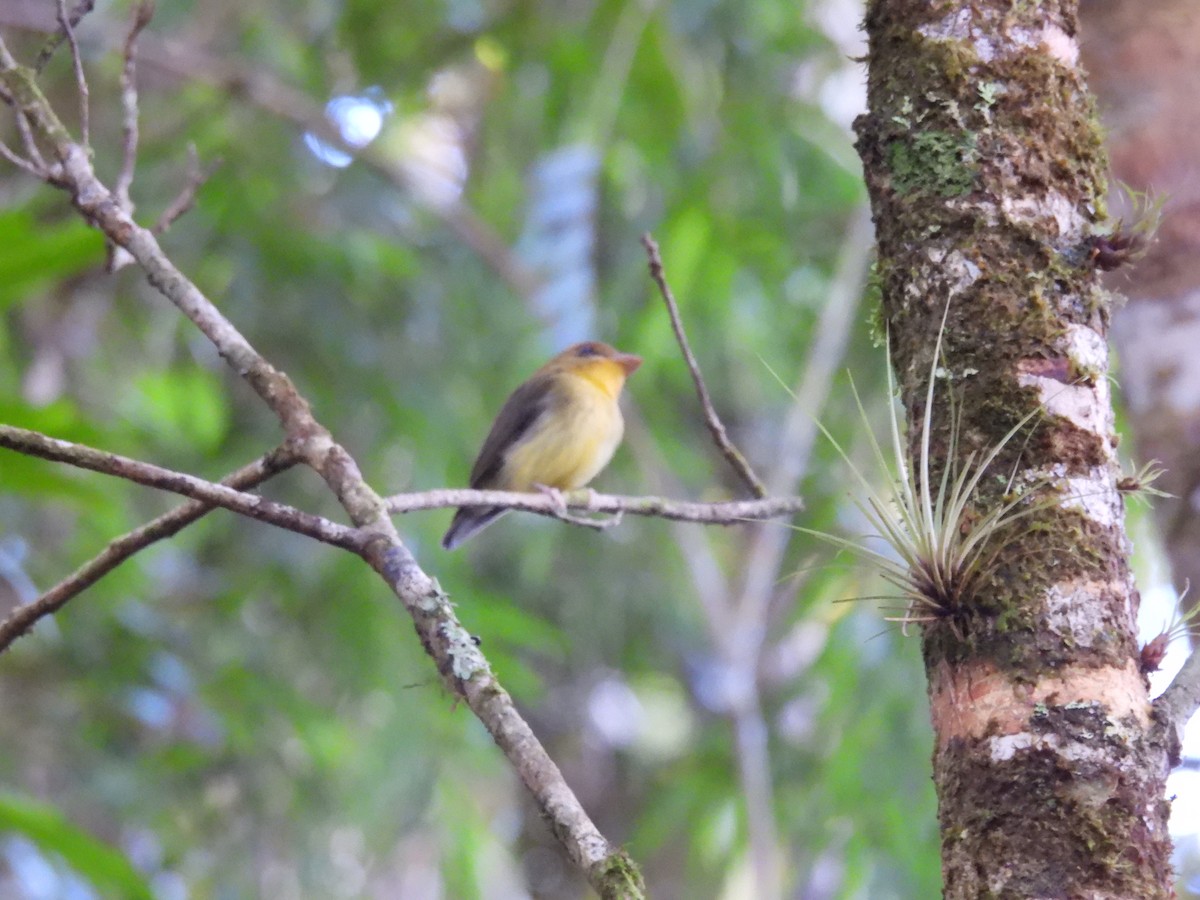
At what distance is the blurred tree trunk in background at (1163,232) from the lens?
3.30 metres

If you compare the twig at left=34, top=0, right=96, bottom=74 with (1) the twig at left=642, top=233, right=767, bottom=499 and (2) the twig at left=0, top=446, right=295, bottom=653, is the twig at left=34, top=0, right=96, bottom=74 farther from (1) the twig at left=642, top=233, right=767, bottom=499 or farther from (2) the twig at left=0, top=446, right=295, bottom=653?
(1) the twig at left=642, top=233, right=767, bottom=499

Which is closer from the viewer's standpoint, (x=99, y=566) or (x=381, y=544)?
(x=381, y=544)

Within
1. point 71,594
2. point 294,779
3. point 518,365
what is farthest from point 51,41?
point 294,779

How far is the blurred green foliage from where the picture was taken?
21.6 feet

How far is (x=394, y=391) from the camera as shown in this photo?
7453 millimetres

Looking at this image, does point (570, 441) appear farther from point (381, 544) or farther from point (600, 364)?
point (381, 544)

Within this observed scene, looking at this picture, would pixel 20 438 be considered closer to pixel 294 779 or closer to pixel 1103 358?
pixel 1103 358

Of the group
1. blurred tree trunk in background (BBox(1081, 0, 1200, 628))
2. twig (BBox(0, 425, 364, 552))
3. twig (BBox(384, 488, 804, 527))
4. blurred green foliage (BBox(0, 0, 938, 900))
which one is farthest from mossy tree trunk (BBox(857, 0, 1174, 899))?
blurred green foliage (BBox(0, 0, 938, 900))

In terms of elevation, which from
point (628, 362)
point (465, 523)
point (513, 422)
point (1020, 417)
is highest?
point (628, 362)

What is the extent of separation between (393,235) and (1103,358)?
6.77m

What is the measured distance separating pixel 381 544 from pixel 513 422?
181 inches

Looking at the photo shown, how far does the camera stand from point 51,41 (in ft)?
8.66

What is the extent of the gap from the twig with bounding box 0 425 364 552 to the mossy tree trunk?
83 cm

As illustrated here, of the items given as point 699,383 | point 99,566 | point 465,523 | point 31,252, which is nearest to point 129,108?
point 31,252
